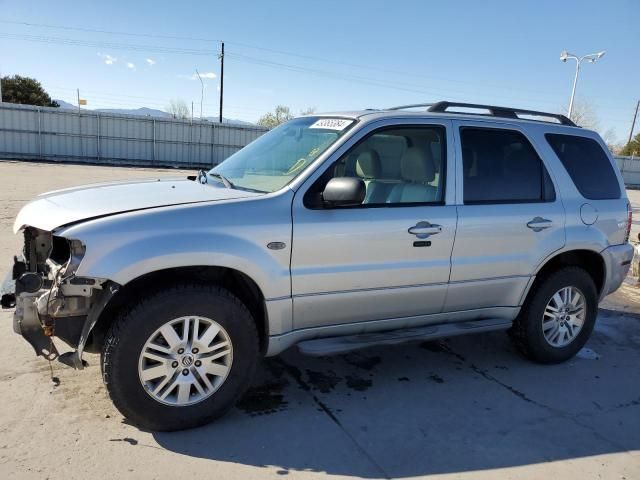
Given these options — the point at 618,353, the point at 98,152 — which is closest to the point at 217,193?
the point at 618,353

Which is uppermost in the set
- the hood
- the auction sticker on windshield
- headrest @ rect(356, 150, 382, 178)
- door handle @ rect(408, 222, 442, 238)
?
the auction sticker on windshield

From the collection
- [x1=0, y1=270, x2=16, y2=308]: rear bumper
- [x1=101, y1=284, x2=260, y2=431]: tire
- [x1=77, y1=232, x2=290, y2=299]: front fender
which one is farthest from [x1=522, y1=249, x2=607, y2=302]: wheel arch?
[x1=0, y1=270, x2=16, y2=308]: rear bumper

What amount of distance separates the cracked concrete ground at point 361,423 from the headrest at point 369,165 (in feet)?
5.15

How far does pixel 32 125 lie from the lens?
26.5m

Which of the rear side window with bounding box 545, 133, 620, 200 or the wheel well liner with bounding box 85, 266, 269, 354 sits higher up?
the rear side window with bounding box 545, 133, 620, 200

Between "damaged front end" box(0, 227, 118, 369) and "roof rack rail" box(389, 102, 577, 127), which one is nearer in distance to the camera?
"damaged front end" box(0, 227, 118, 369)

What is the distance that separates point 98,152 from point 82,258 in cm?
2799

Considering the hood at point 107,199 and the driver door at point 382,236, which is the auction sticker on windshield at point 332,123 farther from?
the hood at point 107,199

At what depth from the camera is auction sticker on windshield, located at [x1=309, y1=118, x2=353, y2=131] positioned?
3715mm

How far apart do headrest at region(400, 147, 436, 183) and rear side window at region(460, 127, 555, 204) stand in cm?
27

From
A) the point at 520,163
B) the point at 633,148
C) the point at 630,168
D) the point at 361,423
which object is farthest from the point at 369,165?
the point at 633,148

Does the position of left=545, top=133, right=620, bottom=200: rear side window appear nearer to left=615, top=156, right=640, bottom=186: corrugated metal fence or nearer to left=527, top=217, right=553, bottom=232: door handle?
left=527, top=217, right=553, bottom=232: door handle

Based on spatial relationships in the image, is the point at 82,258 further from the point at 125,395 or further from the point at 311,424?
the point at 311,424

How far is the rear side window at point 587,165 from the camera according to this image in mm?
4488
